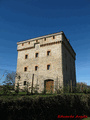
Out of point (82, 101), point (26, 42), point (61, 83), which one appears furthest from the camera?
point (26, 42)

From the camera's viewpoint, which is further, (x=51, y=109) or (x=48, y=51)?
(x=48, y=51)

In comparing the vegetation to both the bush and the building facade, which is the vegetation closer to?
the bush

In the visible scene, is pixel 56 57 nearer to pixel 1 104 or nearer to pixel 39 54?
pixel 39 54

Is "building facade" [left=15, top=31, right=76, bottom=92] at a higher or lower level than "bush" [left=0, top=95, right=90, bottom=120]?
higher

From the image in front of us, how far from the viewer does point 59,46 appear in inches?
651

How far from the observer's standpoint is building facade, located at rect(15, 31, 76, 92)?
15656 mm

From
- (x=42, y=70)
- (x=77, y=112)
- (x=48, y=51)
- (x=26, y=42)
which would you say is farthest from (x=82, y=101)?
(x=26, y=42)

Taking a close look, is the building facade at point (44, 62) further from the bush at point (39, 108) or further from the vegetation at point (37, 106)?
the bush at point (39, 108)

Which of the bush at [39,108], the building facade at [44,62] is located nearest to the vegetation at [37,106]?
the bush at [39,108]

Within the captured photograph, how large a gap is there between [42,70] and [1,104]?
1371 cm

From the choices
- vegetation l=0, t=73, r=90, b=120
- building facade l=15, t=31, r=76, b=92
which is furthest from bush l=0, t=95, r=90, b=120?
building facade l=15, t=31, r=76, b=92

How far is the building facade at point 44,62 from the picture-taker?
616 inches

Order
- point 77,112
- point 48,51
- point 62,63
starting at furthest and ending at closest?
point 48,51
point 62,63
point 77,112

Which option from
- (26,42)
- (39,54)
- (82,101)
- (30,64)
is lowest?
(82,101)
